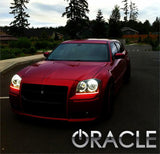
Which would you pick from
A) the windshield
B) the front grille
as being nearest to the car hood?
the front grille

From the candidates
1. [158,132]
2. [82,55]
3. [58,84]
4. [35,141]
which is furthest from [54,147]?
[82,55]

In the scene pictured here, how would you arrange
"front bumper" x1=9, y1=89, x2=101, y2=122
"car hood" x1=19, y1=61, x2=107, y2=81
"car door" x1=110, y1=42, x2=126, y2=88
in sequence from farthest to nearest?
"car door" x1=110, y1=42, x2=126, y2=88 < "car hood" x1=19, y1=61, x2=107, y2=81 < "front bumper" x1=9, y1=89, x2=101, y2=122

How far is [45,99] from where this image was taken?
11.7 feet

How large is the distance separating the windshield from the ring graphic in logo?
5.93 ft

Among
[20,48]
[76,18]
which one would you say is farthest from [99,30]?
[20,48]

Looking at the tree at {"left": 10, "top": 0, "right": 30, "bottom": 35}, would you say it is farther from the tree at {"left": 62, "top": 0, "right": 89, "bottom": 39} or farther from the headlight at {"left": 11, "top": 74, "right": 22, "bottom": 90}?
the headlight at {"left": 11, "top": 74, "right": 22, "bottom": 90}

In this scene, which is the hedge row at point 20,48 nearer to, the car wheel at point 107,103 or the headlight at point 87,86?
the car wheel at point 107,103

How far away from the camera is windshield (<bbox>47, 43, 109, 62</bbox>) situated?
4.88m

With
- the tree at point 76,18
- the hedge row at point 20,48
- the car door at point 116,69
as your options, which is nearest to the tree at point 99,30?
the tree at point 76,18

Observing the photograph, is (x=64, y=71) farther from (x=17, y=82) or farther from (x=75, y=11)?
(x=75, y=11)

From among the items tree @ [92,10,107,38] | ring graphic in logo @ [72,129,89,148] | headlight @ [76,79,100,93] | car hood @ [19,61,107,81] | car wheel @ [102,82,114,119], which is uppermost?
tree @ [92,10,107,38]

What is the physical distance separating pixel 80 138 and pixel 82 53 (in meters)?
2.25

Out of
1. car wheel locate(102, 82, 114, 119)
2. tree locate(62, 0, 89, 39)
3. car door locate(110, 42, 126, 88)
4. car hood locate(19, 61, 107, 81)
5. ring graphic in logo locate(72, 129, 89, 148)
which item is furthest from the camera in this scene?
tree locate(62, 0, 89, 39)

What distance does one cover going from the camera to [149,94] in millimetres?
6059
